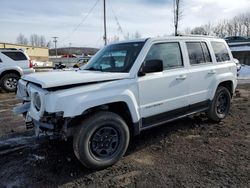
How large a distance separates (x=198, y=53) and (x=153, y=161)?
2491mm

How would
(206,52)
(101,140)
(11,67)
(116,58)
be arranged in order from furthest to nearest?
(11,67)
(206,52)
(116,58)
(101,140)

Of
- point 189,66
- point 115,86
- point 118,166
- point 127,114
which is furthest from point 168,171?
point 189,66

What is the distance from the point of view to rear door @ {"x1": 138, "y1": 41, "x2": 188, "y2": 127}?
4547mm

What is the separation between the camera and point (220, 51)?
20.6ft

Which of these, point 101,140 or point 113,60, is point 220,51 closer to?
point 113,60

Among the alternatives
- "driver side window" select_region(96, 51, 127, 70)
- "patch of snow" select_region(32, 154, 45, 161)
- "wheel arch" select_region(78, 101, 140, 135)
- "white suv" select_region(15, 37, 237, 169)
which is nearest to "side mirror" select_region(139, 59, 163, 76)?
"white suv" select_region(15, 37, 237, 169)

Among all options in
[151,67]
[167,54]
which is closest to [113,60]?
[151,67]

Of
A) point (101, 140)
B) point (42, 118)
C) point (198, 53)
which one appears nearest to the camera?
point (42, 118)

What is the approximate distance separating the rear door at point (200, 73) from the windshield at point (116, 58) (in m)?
1.23

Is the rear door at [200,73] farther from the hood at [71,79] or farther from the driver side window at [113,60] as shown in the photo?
the hood at [71,79]

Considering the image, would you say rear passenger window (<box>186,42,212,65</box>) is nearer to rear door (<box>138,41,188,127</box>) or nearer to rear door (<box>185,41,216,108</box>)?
rear door (<box>185,41,216,108</box>)

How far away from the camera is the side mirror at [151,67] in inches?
174

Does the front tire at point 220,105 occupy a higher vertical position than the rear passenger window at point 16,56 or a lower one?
lower

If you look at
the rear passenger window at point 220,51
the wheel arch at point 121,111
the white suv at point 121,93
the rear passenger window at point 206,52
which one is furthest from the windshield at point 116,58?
the rear passenger window at point 220,51
